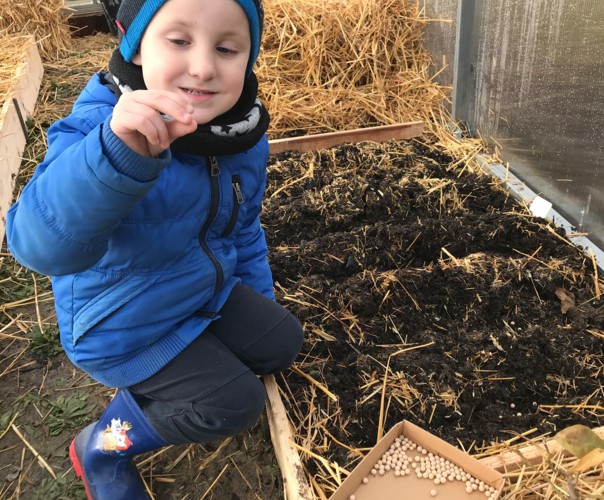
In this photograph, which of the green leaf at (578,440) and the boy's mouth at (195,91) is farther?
the boy's mouth at (195,91)

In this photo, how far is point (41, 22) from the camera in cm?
552

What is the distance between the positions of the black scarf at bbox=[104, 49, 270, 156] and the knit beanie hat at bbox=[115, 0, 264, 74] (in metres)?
0.05

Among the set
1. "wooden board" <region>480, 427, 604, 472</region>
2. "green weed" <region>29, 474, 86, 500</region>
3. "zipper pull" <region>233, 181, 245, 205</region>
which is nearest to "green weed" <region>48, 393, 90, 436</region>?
"green weed" <region>29, 474, 86, 500</region>

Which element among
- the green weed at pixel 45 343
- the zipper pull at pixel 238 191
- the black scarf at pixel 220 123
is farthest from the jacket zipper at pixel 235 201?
the green weed at pixel 45 343

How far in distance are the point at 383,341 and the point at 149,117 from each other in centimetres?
138

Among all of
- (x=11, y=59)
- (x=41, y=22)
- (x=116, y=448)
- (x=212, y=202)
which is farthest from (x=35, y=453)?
(x=41, y=22)

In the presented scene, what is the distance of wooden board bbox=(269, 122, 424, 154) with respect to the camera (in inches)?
144

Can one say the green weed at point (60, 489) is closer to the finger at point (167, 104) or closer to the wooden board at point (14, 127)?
the finger at point (167, 104)

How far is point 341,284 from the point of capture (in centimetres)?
243

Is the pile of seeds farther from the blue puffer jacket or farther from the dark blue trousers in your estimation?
the blue puffer jacket

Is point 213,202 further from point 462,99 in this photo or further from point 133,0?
point 462,99

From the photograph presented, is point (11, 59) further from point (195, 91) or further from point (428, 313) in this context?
point (428, 313)

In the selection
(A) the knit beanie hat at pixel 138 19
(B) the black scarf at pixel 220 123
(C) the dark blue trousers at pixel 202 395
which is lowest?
(C) the dark blue trousers at pixel 202 395

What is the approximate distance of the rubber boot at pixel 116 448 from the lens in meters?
1.69
